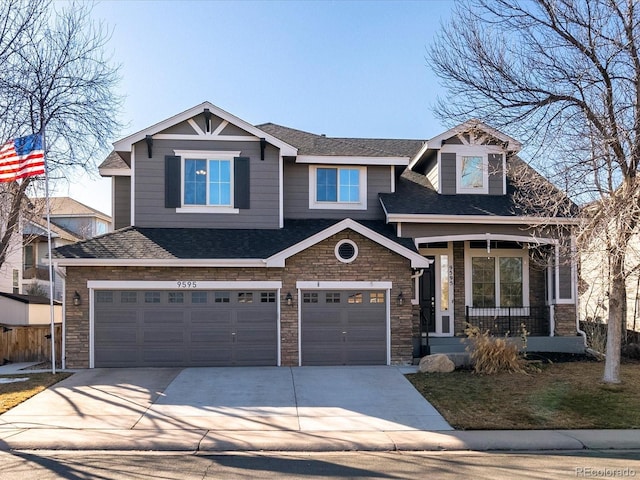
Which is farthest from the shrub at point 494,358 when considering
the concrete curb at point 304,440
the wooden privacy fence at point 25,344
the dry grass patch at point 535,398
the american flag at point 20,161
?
the wooden privacy fence at point 25,344

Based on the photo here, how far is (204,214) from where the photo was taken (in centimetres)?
Answer: 1683

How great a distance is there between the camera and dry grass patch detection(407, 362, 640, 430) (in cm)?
1023

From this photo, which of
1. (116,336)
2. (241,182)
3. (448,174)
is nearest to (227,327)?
(116,336)

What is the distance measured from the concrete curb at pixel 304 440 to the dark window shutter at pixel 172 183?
8.47 m

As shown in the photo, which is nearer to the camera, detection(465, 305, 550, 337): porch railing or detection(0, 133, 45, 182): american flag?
detection(0, 133, 45, 182): american flag

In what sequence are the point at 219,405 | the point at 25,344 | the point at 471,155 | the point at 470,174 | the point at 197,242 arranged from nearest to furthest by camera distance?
1. the point at 219,405
2. the point at 197,242
3. the point at 25,344
4. the point at 471,155
5. the point at 470,174

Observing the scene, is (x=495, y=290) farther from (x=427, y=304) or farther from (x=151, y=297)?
(x=151, y=297)

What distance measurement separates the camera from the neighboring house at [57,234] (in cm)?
3247

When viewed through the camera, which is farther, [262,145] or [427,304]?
[427,304]

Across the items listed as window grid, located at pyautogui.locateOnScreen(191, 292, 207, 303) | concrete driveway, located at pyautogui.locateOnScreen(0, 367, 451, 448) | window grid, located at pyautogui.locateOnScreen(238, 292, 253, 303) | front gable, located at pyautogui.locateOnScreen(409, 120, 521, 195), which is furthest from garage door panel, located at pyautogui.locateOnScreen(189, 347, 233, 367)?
front gable, located at pyautogui.locateOnScreen(409, 120, 521, 195)

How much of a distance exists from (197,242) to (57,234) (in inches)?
770

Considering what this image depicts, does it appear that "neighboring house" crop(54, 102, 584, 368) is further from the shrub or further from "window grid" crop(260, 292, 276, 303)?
the shrub

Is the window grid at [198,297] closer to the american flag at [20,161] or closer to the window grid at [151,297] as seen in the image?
the window grid at [151,297]

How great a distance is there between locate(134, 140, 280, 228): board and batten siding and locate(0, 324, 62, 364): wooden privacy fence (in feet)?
16.4
